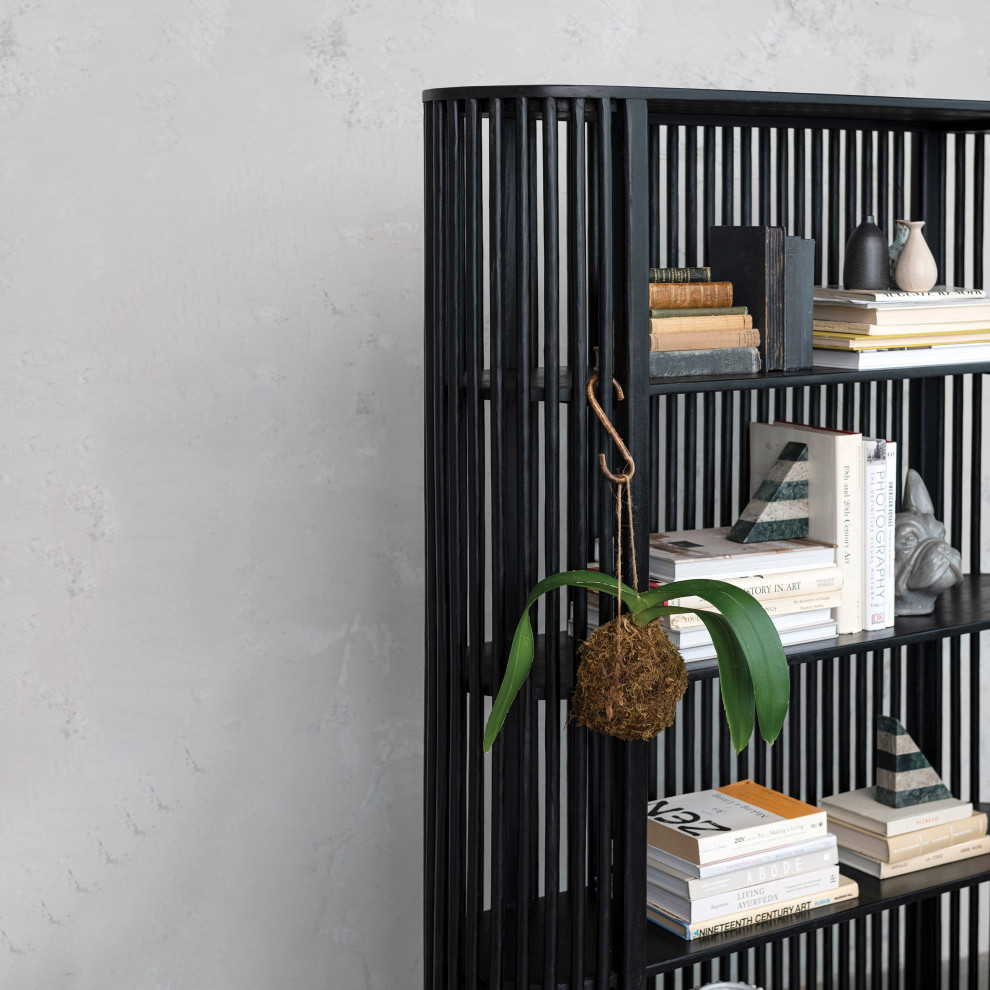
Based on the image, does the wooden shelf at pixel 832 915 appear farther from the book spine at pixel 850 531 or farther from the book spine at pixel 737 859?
the book spine at pixel 850 531

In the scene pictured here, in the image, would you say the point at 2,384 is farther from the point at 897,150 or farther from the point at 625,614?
the point at 897,150

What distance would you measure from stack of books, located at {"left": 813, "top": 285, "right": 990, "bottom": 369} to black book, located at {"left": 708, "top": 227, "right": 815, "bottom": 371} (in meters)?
0.09

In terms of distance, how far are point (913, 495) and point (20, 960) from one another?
177cm

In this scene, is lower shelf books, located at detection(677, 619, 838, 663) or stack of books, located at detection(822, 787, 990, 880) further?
stack of books, located at detection(822, 787, 990, 880)

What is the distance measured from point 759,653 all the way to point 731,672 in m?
0.06

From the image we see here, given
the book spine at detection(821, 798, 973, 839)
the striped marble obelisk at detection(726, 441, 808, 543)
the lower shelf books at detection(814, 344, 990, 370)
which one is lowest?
the book spine at detection(821, 798, 973, 839)

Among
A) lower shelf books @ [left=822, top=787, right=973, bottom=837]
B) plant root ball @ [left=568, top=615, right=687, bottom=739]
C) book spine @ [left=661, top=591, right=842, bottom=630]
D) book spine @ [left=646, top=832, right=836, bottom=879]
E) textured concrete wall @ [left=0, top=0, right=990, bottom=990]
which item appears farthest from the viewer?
lower shelf books @ [left=822, top=787, right=973, bottom=837]

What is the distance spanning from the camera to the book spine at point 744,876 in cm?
198

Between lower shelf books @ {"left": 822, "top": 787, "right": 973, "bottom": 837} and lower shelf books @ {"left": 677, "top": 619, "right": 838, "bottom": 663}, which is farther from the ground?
lower shelf books @ {"left": 677, "top": 619, "right": 838, "bottom": 663}

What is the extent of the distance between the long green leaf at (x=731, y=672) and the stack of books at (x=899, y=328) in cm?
52

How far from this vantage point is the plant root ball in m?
1.66

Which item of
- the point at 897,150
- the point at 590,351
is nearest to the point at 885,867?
the point at 590,351

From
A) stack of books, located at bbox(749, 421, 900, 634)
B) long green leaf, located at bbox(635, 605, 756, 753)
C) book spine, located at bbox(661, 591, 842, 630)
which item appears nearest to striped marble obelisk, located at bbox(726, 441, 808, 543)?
stack of books, located at bbox(749, 421, 900, 634)

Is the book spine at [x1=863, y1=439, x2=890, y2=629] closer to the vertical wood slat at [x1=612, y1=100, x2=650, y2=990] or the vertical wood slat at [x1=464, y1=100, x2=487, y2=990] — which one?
the vertical wood slat at [x1=612, y1=100, x2=650, y2=990]
